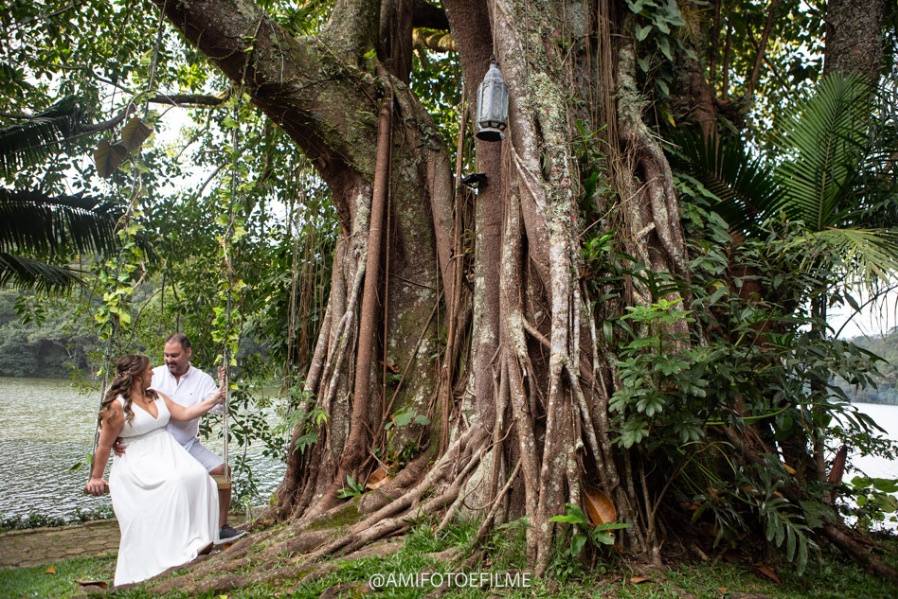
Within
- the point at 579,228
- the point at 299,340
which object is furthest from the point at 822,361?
the point at 299,340

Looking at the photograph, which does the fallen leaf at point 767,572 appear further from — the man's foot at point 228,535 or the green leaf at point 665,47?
the green leaf at point 665,47

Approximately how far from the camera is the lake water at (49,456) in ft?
26.5

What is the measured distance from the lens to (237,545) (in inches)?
153

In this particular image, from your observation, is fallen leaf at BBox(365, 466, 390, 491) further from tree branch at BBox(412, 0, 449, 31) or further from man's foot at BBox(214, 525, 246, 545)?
tree branch at BBox(412, 0, 449, 31)

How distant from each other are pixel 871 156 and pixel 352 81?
3.33 metres

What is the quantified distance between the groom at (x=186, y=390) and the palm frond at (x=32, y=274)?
3810mm

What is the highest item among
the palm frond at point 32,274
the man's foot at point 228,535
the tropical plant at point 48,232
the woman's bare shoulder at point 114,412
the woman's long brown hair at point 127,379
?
the tropical plant at point 48,232

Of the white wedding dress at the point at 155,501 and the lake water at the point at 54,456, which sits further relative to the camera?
the lake water at the point at 54,456

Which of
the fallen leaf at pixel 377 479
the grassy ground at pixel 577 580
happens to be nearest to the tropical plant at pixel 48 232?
the fallen leaf at pixel 377 479

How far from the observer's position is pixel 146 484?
3.83 meters

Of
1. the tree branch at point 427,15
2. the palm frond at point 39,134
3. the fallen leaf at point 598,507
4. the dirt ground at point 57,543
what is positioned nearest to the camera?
the fallen leaf at point 598,507

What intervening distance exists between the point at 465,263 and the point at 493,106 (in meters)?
1.30

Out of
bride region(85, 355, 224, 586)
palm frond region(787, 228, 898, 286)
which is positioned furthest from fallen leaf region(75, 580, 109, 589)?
palm frond region(787, 228, 898, 286)

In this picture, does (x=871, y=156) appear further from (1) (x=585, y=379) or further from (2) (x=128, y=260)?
(2) (x=128, y=260)
